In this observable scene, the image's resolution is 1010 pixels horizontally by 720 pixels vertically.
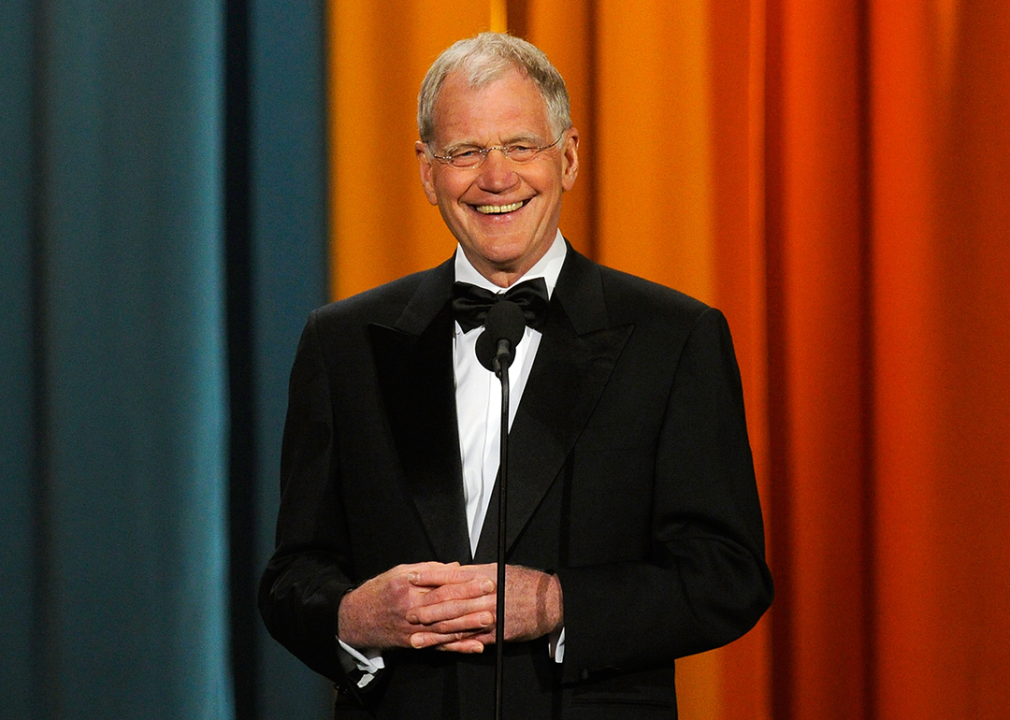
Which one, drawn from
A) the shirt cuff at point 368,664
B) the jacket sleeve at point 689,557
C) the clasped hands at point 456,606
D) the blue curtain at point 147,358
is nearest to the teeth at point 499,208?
the jacket sleeve at point 689,557

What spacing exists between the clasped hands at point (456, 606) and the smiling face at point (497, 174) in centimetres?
49

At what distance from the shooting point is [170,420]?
2.23 m

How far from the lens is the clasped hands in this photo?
122 centimetres

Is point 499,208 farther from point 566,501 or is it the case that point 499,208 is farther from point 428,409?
point 566,501

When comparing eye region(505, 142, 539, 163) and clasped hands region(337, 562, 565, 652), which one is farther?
eye region(505, 142, 539, 163)

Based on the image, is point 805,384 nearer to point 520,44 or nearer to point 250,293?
point 520,44

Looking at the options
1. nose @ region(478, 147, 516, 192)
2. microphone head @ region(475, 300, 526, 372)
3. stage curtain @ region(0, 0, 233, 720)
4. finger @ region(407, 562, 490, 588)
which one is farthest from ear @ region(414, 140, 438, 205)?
stage curtain @ region(0, 0, 233, 720)

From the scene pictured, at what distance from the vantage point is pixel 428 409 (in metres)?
1.45

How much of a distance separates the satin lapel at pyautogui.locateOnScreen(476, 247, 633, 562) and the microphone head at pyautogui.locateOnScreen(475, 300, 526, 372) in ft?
0.66

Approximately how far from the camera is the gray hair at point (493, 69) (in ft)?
4.89

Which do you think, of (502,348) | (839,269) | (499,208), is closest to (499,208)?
(499,208)

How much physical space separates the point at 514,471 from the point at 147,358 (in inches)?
47.1

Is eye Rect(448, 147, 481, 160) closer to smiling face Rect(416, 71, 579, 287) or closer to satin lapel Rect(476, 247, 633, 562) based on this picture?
smiling face Rect(416, 71, 579, 287)

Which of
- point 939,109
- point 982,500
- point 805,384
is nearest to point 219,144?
point 805,384
